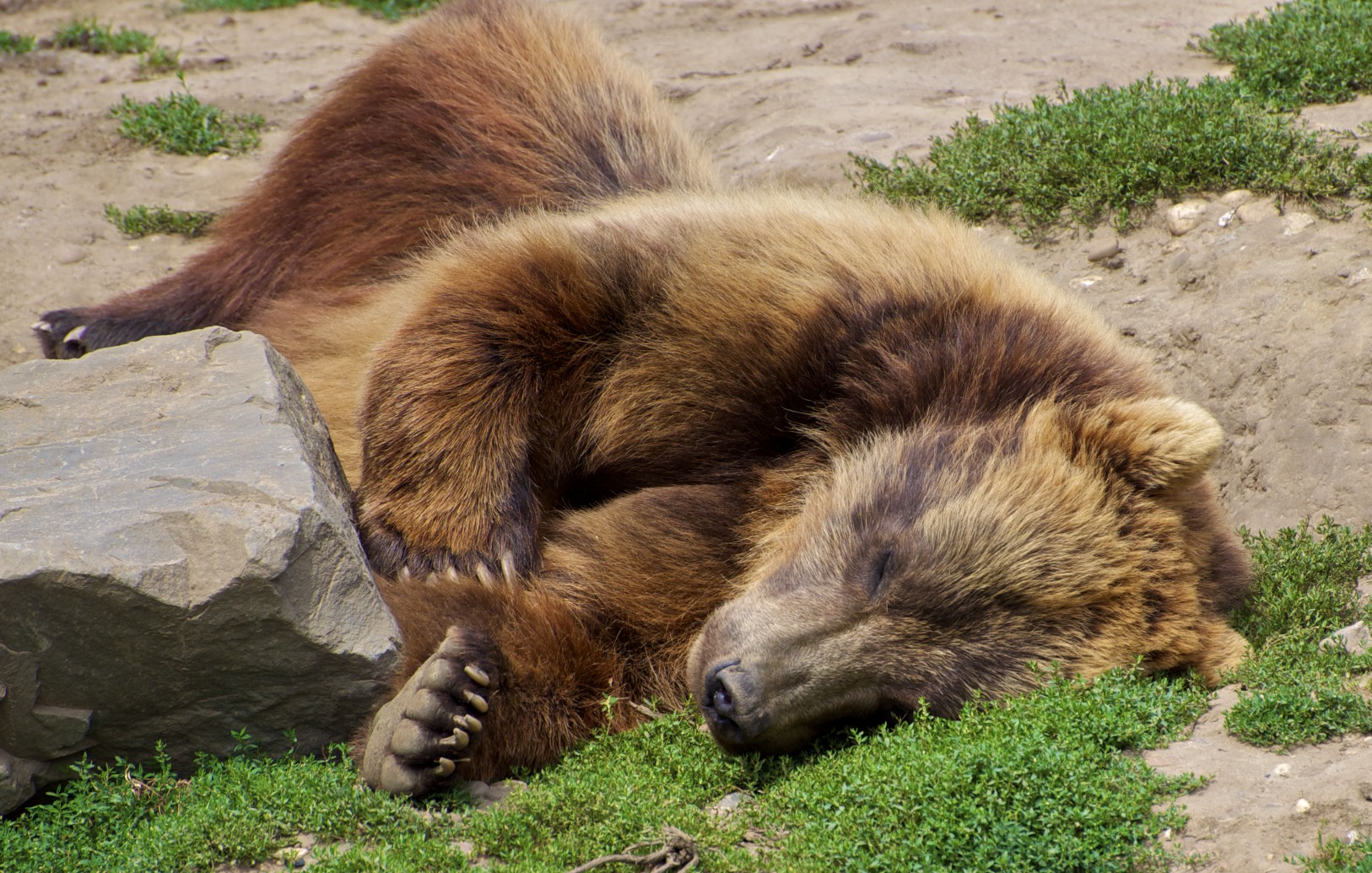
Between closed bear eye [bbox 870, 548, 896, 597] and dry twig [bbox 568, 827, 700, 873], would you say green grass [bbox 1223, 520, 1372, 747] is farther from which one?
dry twig [bbox 568, 827, 700, 873]

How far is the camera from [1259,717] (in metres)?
3.46

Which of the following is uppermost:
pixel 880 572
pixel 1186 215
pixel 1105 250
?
pixel 1186 215

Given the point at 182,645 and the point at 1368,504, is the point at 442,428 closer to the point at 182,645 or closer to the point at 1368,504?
the point at 182,645

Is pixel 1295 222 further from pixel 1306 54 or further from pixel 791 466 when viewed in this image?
pixel 791 466

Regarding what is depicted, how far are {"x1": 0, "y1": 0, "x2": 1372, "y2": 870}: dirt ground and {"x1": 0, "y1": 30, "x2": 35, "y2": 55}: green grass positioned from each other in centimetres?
10

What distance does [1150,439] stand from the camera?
3.86 m

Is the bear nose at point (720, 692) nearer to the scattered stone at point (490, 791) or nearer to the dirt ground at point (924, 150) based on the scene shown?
the scattered stone at point (490, 791)

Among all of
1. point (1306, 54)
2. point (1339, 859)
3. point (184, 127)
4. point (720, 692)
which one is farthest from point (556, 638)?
point (184, 127)

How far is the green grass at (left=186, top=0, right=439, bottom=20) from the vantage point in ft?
33.9

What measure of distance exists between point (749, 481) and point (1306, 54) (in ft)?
14.4

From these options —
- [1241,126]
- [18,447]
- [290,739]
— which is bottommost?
[290,739]

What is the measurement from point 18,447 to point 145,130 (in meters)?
5.10

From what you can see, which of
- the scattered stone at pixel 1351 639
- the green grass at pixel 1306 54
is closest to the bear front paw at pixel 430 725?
the scattered stone at pixel 1351 639

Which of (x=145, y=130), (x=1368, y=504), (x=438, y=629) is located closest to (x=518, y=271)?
(x=438, y=629)
